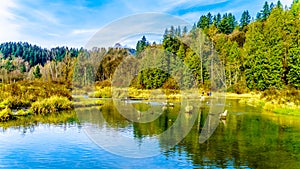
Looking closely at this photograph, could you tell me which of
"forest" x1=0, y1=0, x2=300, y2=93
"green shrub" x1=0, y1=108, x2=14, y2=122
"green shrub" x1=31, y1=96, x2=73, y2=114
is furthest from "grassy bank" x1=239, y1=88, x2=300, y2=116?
"green shrub" x1=0, y1=108, x2=14, y2=122

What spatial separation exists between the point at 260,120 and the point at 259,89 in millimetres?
25297

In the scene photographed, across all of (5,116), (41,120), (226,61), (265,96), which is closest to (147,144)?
(41,120)

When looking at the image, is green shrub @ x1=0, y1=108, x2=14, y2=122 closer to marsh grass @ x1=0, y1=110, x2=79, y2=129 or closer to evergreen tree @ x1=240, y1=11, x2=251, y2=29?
marsh grass @ x1=0, y1=110, x2=79, y2=129

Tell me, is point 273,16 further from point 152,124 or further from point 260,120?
point 152,124

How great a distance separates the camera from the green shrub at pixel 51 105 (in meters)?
28.8

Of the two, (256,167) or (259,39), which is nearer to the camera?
(256,167)

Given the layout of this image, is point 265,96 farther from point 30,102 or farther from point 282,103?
point 30,102

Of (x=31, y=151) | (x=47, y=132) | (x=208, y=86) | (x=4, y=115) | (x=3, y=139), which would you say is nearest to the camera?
(x=31, y=151)

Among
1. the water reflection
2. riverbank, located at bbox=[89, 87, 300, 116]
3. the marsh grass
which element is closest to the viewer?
the water reflection

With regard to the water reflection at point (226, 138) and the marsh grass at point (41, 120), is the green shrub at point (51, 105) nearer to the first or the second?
the marsh grass at point (41, 120)

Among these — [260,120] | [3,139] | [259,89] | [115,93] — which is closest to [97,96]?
[115,93]

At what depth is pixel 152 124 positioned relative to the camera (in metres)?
24.5

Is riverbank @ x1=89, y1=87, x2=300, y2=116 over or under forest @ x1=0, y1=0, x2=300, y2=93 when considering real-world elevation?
under

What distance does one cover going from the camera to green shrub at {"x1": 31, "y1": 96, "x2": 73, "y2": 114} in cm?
2883
